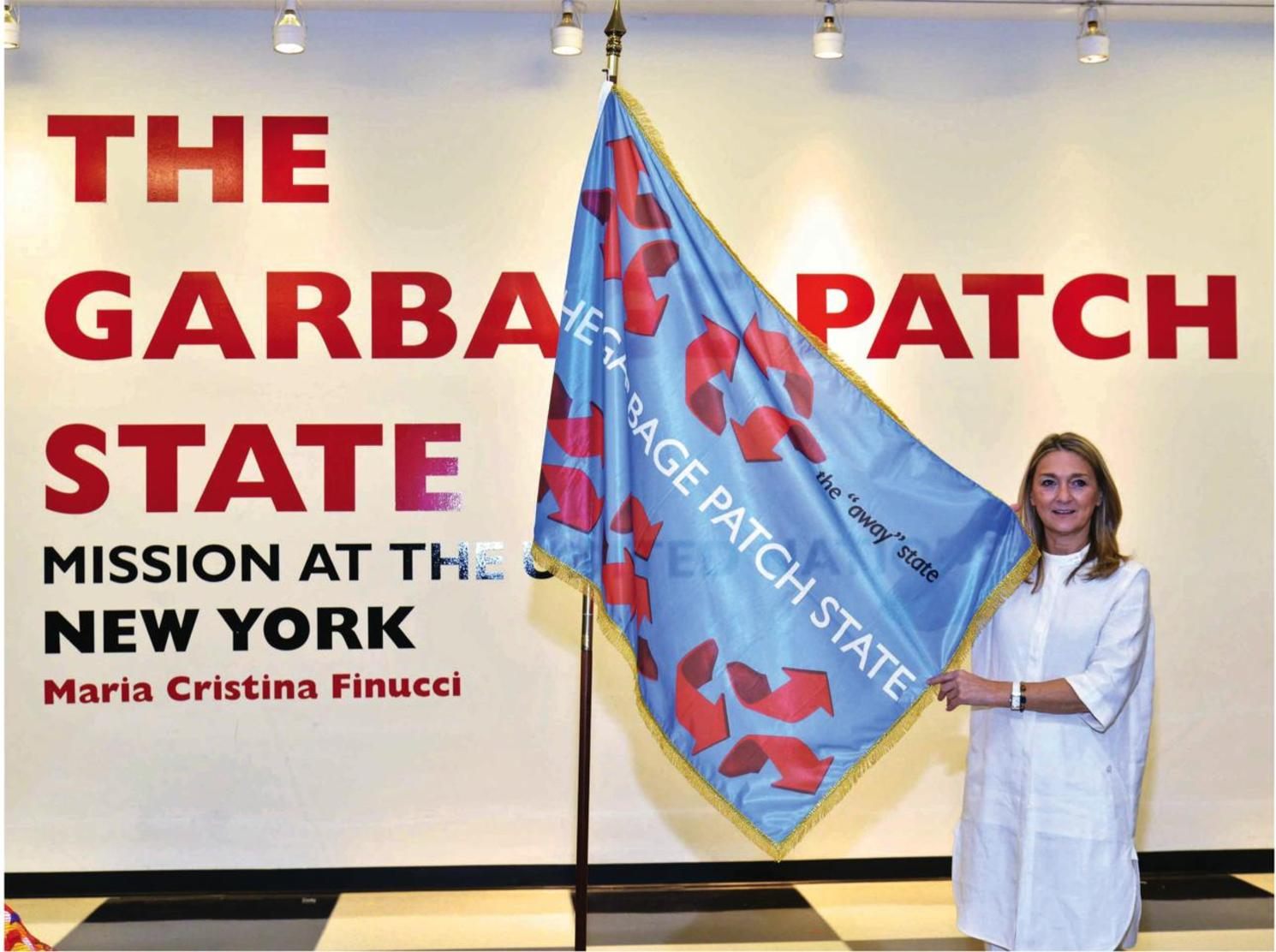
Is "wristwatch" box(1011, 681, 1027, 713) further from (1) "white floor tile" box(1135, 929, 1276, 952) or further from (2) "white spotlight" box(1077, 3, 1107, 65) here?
(2) "white spotlight" box(1077, 3, 1107, 65)

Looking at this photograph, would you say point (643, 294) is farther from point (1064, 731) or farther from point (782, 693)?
point (1064, 731)

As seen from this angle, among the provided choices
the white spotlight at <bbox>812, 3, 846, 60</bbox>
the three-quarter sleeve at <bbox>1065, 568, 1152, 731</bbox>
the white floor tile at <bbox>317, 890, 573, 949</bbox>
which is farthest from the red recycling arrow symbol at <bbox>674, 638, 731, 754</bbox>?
the white spotlight at <bbox>812, 3, 846, 60</bbox>

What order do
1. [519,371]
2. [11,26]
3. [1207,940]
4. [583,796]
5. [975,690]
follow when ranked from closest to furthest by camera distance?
[583,796]
[975,690]
[1207,940]
[11,26]
[519,371]

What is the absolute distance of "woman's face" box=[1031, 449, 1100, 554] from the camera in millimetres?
2369

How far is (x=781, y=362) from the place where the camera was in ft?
7.84

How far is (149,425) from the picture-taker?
4.20 meters

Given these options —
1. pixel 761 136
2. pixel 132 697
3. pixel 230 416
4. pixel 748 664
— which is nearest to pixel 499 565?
pixel 230 416

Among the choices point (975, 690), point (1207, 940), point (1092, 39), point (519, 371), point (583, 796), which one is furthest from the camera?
point (519, 371)

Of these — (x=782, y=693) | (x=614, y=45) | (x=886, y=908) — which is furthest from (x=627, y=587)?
(x=886, y=908)

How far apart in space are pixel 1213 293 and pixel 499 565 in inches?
105

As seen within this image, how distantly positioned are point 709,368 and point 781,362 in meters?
0.14

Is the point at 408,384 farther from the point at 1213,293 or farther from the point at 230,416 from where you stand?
the point at 1213,293

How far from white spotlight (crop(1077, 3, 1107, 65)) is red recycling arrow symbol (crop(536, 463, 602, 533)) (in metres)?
2.82

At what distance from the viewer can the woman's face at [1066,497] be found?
237 cm
